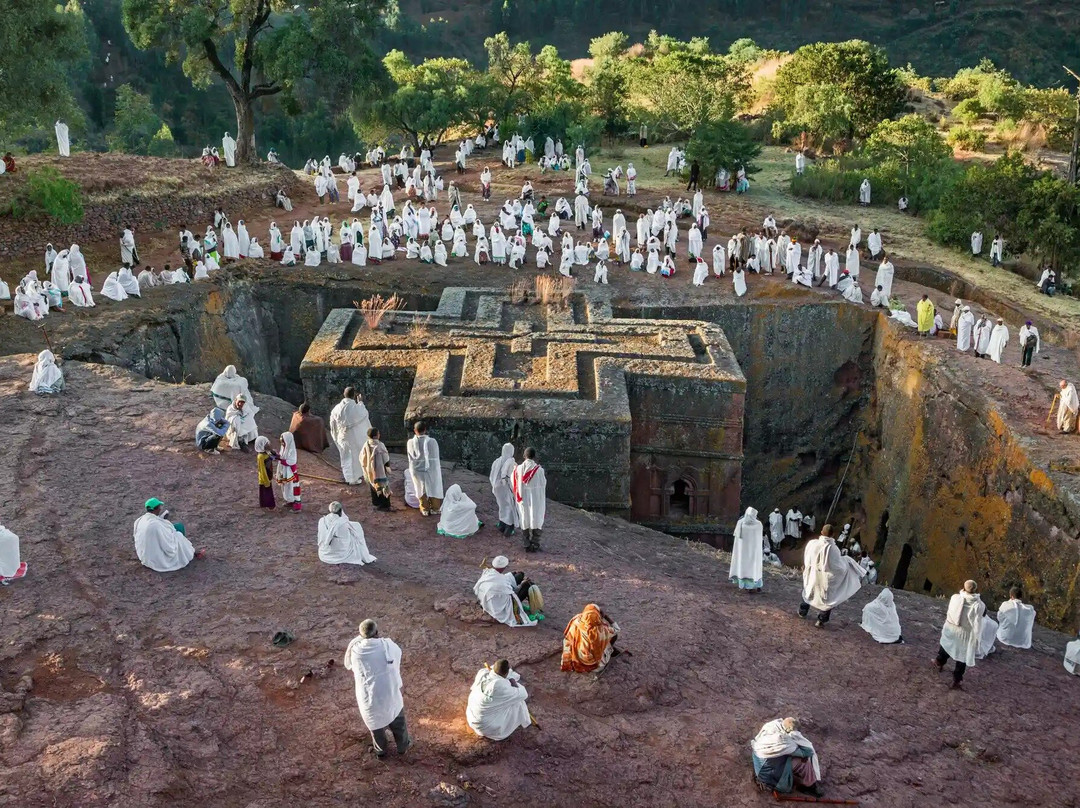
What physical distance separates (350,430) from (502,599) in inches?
152

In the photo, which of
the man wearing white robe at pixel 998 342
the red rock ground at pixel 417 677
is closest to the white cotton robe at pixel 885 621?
the red rock ground at pixel 417 677

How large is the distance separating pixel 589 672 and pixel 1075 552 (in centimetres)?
787

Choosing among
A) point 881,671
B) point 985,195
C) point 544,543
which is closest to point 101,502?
point 544,543

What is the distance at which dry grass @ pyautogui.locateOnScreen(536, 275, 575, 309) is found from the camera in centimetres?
1877

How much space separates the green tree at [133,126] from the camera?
154 ft

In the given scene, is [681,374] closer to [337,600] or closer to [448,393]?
→ [448,393]

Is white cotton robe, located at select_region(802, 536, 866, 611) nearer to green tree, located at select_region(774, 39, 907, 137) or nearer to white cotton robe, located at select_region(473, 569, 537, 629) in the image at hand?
white cotton robe, located at select_region(473, 569, 537, 629)

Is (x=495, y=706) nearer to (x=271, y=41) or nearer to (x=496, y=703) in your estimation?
(x=496, y=703)

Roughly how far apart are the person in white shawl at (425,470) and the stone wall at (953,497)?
8323 millimetres

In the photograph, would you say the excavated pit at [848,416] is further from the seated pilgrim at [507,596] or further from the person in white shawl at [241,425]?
the seated pilgrim at [507,596]

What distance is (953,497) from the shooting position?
16.1m

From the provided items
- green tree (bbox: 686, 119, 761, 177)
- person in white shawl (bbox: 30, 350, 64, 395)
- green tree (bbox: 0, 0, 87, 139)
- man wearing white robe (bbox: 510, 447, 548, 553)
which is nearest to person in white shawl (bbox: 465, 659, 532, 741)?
man wearing white robe (bbox: 510, 447, 548, 553)

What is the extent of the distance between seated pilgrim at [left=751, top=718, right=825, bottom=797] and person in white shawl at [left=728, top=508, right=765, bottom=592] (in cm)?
363

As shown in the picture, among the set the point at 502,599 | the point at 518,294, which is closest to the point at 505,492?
the point at 502,599
